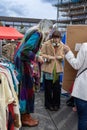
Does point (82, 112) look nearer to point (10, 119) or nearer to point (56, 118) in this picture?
point (10, 119)

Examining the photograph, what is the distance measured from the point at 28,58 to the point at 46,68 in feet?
3.71

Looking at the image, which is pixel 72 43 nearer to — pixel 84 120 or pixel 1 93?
pixel 84 120

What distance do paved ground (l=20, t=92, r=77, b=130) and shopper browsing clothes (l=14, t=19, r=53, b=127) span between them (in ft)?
1.36

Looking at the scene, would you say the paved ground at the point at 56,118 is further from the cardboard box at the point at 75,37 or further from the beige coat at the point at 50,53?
the cardboard box at the point at 75,37

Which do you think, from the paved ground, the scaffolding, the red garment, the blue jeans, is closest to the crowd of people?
the blue jeans

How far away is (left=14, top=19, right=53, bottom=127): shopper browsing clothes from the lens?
10.6ft

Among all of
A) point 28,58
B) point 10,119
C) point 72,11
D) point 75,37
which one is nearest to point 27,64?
point 28,58

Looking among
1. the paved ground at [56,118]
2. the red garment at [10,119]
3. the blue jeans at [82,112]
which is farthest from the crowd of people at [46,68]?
the red garment at [10,119]

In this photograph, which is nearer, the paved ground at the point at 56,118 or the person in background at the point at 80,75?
the person in background at the point at 80,75

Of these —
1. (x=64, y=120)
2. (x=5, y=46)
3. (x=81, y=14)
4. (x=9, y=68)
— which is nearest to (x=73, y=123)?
(x=64, y=120)

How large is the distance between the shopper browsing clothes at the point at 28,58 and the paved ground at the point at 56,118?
1.36 ft

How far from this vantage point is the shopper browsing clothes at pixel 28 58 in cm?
322

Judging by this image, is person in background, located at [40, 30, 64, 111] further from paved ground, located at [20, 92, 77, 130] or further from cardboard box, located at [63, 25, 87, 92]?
cardboard box, located at [63, 25, 87, 92]

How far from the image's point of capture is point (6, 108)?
2188 mm
